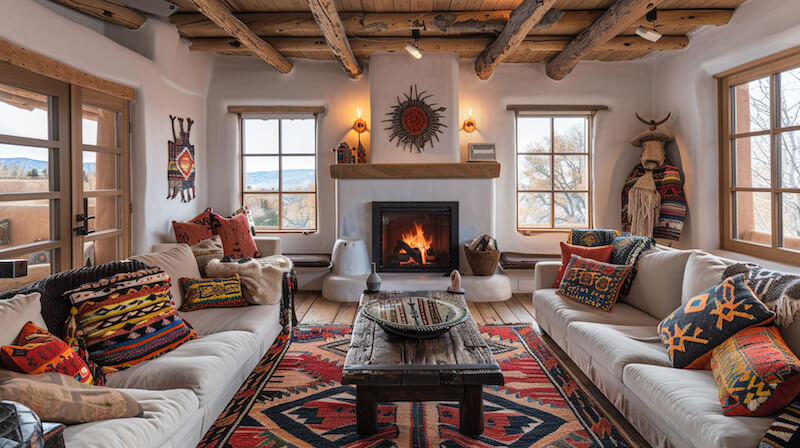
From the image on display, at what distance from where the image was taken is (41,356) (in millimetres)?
1465

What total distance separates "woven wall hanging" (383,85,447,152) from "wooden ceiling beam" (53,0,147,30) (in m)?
2.38

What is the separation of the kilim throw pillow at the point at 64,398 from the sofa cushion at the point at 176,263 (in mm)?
1084

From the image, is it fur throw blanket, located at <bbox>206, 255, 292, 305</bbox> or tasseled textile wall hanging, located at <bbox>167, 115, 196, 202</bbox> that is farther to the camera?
tasseled textile wall hanging, located at <bbox>167, 115, 196, 202</bbox>

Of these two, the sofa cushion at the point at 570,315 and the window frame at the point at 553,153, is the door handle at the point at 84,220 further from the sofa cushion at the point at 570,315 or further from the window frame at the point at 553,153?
the window frame at the point at 553,153

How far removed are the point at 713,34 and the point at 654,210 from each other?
1.68 metres

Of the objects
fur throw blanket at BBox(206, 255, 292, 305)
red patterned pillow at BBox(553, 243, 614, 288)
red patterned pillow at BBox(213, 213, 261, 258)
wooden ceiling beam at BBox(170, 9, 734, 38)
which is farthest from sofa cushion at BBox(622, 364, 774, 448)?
red patterned pillow at BBox(213, 213, 261, 258)

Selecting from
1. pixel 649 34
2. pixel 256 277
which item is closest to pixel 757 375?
pixel 256 277

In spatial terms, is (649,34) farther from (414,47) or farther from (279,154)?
(279,154)

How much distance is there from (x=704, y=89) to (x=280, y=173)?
447 centimetres

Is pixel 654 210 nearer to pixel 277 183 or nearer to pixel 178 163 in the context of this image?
pixel 277 183

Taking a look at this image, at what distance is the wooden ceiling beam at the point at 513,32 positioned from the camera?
3.07 meters

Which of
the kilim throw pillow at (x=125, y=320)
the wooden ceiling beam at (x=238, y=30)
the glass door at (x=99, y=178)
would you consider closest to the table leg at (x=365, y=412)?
the kilim throw pillow at (x=125, y=320)

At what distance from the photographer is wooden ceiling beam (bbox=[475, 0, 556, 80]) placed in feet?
10.1

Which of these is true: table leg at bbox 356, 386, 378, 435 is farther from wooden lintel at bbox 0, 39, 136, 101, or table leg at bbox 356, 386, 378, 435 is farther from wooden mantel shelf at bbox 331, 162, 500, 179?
wooden mantel shelf at bbox 331, 162, 500, 179
